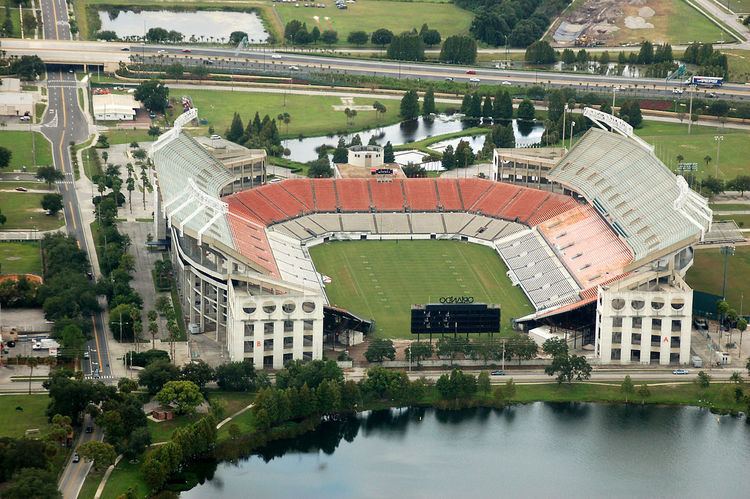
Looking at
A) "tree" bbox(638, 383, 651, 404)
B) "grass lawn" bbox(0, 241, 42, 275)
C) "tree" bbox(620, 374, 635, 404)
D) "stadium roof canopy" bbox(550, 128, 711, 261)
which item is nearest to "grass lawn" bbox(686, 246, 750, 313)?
"stadium roof canopy" bbox(550, 128, 711, 261)

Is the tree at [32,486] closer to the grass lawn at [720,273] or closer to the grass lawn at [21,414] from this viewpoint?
the grass lawn at [21,414]

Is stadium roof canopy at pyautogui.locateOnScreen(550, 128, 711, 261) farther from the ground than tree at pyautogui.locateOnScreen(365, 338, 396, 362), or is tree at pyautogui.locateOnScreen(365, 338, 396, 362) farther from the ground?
stadium roof canopy at pyautogui.locateOnScreen(550, 128, 711, 261)

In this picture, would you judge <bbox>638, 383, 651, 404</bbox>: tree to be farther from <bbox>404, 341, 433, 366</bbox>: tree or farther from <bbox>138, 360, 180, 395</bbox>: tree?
<bbox>138, 360, 180, 395</bbox>: tree

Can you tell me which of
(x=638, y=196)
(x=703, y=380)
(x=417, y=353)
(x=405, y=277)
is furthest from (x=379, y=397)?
(x=638, y=196)

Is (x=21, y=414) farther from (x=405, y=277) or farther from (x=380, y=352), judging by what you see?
(x=405, y=277)

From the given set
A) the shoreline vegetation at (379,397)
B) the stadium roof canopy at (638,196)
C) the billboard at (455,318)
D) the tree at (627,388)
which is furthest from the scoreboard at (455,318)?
the stadium roof canopy at (638,196)

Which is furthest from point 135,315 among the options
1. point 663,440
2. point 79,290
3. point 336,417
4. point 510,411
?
point 663,440

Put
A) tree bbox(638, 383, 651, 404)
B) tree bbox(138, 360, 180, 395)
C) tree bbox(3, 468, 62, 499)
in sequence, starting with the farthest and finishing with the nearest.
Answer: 1. tree bbox(638, 383, 651, 404)
2. tree bbox(138, 360, 180, 395)
3. tree bbox(3, 468, 62, 499)
